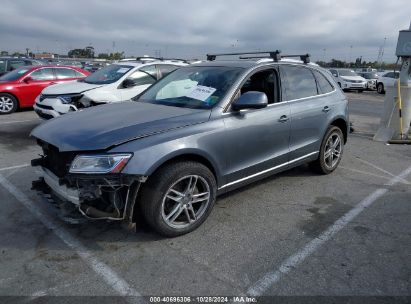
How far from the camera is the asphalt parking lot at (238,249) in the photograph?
2811 mm

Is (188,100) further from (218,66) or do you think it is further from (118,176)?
(118,176)

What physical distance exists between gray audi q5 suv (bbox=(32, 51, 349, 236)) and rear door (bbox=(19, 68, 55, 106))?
328 inches

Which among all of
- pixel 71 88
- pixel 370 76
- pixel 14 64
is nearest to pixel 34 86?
pixel 71 88

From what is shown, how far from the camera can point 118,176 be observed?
9.89 ft

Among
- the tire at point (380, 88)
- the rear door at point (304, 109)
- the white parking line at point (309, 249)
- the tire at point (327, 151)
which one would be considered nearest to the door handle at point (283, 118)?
the rear door at point (304, 109)

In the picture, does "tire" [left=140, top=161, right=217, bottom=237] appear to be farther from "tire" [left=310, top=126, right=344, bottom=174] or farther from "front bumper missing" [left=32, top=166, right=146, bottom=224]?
"tire" [left=310, top=126, right=344, bottom=174]

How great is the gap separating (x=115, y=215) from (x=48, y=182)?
96cm

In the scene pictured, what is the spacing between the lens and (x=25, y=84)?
11.4m

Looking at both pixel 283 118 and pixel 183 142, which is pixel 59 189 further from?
pixel 283 118

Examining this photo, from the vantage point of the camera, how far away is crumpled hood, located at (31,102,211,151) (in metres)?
3.13

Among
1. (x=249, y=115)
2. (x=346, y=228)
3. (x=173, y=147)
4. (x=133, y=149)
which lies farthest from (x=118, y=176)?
(x=346, y=228)

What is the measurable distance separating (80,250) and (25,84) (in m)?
9.82

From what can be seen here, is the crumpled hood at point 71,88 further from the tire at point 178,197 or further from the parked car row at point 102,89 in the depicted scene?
the tire at point 178,197

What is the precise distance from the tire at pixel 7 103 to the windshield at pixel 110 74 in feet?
12.2
